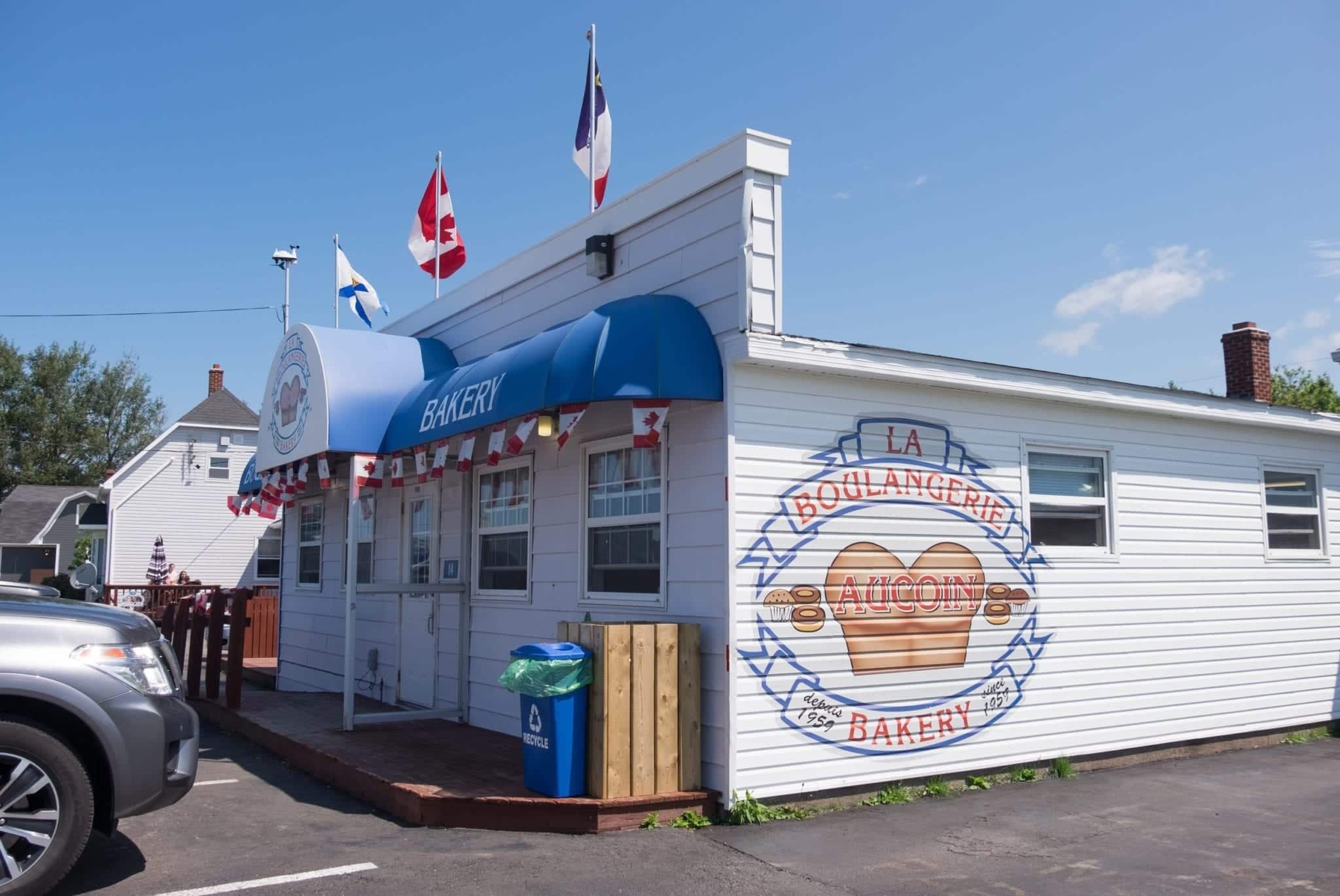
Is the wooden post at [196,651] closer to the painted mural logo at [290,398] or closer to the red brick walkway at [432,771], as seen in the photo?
the red brick walkway at [432,771]

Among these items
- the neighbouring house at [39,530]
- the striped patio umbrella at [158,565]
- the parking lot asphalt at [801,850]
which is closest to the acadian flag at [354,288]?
the parking lot asphalt at [801,850]

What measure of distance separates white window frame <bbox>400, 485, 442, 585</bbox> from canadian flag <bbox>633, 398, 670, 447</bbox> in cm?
426

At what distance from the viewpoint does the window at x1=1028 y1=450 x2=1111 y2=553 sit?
897cm

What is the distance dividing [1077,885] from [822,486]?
300cm

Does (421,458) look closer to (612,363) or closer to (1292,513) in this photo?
(612,363)

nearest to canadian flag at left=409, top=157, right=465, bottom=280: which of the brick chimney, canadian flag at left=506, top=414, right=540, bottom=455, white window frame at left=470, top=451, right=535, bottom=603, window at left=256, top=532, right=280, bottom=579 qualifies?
white window frame at left=470, top=451, right=535, bottom=603

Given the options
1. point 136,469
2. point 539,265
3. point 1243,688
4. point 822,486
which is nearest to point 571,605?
point 822,486

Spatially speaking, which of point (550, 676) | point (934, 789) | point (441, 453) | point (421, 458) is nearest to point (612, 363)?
point (550, 676)

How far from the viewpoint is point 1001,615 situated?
27.8ft

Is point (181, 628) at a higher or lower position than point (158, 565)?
lower

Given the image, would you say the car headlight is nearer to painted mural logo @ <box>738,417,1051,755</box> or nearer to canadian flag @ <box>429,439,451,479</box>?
painted mural logo @ <box>738,417,1051,755</box>

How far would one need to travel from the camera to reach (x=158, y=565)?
92.9ft

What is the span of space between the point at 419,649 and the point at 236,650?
196 centimetres

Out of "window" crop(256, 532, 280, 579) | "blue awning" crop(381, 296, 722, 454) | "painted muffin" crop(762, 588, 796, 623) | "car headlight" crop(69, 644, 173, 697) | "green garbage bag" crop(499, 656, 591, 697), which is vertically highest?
"blue awning" crop(381, 296, 722, 454)
